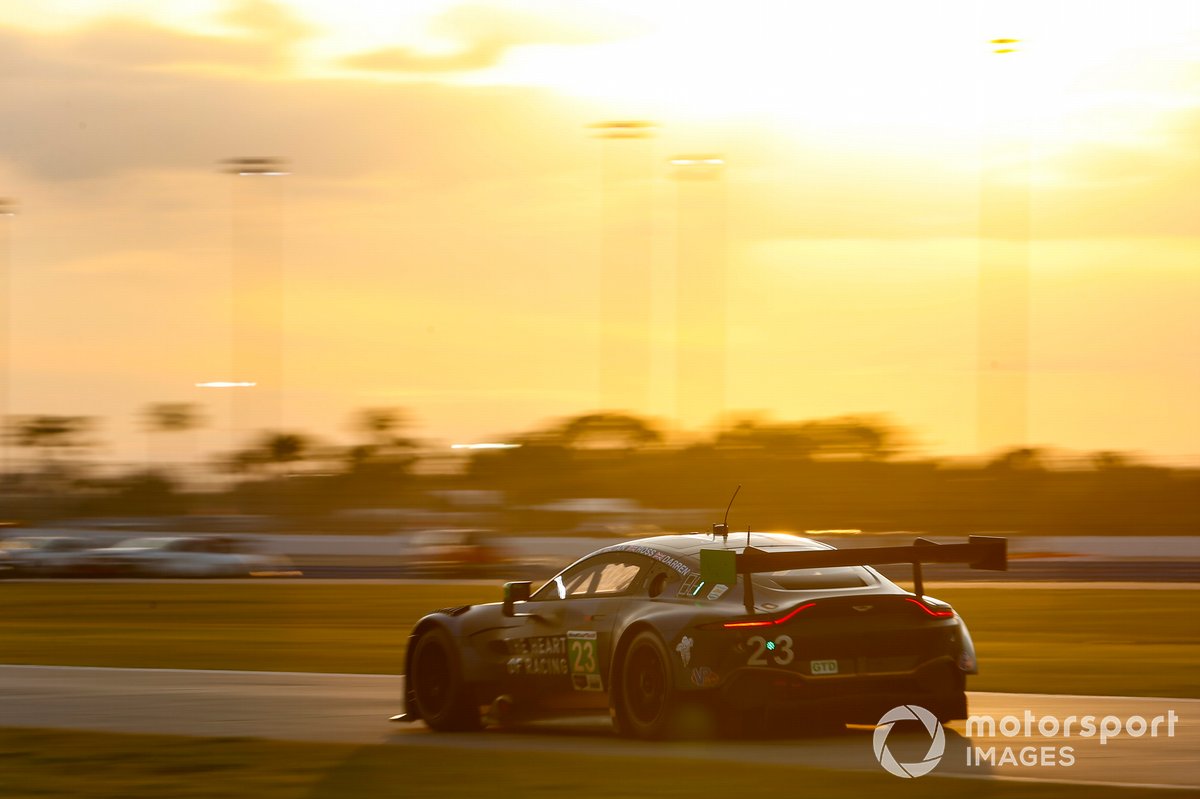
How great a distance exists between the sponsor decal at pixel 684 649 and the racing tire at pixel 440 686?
215 centimetres

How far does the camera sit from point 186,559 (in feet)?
151

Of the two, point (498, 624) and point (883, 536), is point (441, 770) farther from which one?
point (883, 536)

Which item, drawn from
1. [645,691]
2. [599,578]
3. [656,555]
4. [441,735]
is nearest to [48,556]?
[441,735]

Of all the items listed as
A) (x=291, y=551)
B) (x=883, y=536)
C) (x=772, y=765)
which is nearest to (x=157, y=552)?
(x=291, y=551)

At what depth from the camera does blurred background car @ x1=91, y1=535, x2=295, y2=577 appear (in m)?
45.6

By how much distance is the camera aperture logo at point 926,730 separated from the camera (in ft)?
26.8

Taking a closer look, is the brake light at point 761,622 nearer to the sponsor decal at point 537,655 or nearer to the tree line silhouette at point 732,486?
the sponsor decal at point 537,655

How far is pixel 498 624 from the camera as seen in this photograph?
10.9 metres

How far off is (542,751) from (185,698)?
4.57 m

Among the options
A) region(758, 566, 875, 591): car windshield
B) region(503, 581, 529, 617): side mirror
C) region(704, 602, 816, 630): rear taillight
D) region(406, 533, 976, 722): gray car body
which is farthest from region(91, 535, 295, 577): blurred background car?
region(704, 602, 816, 630): rear taillight

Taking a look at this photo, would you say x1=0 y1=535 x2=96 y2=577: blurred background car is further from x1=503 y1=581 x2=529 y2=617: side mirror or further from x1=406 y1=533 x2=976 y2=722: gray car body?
x1=406 y1=533 x2=976 y2=722: gray car body

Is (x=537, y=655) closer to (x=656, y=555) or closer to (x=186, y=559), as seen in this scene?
(x=656, y=555)

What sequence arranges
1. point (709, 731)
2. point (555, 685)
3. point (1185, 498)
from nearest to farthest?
1. point (709, 731)
2. point (555, 685)
3. point (1185, 498)

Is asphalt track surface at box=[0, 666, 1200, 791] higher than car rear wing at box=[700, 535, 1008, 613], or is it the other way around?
car rear wing at box=[700, 535, 1008, 613]
